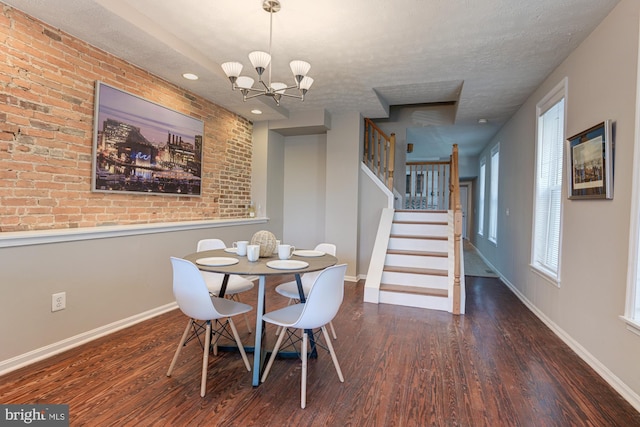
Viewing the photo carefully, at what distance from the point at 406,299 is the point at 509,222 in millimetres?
2376

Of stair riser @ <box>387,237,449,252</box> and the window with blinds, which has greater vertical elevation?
the window with blinds

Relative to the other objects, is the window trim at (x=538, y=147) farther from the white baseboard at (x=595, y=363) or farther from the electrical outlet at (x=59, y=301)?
the electrical outlet at (x=59, y=301)

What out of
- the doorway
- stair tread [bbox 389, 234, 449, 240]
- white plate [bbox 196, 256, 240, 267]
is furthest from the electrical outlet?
the doorway

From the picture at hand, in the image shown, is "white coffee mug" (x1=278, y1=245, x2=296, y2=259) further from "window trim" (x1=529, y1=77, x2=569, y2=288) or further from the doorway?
the doorway

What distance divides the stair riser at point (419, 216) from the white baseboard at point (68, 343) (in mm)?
3538

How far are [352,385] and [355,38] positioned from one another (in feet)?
9.07

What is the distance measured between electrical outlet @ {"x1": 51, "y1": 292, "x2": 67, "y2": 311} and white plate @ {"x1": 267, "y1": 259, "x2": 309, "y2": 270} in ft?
5.47

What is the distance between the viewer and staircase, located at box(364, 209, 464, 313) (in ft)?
12.5

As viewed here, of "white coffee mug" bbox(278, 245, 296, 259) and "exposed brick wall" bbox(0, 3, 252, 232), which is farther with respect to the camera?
"white coffee mug" bbox(278, 245, 296, 259)

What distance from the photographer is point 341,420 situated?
5.73 ft

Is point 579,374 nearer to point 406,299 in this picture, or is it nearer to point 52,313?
point 406,299

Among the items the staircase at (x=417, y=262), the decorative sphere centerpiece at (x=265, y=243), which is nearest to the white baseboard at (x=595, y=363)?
the staircase at (x=417, y=262)

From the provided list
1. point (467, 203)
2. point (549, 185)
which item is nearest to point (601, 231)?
point (549, 185)

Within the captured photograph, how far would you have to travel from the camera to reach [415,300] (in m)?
3.79
